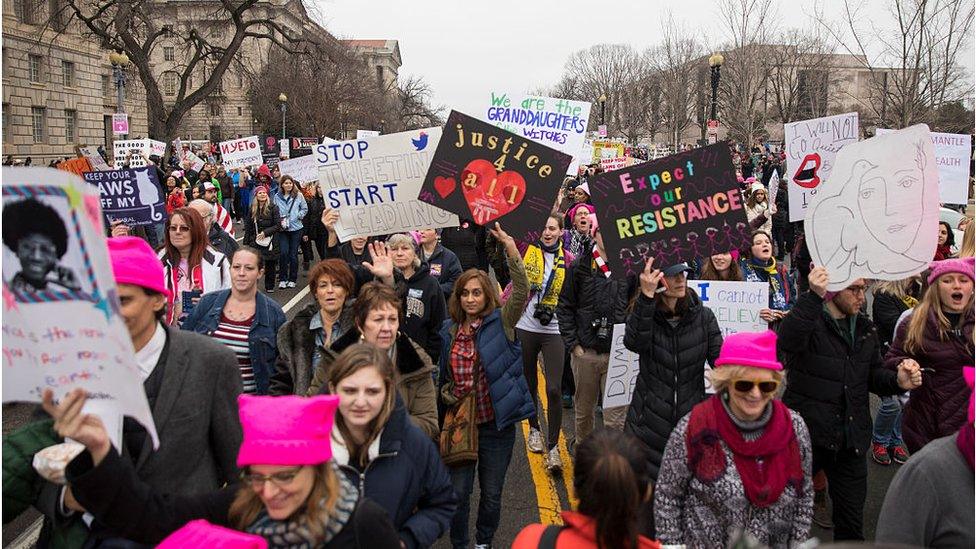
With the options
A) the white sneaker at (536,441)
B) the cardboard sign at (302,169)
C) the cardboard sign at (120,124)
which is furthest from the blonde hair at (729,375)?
the cardboard sign at (120,124)

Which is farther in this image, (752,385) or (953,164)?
(953,164)

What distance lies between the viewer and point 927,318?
4293 mm

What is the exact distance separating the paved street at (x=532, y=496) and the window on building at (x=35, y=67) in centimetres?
4074

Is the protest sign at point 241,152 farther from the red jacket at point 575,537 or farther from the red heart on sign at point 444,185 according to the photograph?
the red jacket at point 575,537

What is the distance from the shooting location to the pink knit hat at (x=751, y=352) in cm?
312

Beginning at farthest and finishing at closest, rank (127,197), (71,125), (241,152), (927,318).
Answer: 1. (71,125)
2. (241,152)
3. (127,197)
4. (927,318)

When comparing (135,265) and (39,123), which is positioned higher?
(39,123)

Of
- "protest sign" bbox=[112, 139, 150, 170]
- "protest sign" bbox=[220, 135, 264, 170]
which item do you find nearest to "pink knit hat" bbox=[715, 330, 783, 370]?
"protest sign" bbox=[220, 135, 264, 170]

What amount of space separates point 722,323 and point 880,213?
59.0 inches

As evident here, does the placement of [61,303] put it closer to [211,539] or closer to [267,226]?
[211,539]

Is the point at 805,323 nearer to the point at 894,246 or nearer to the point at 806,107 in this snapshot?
the point at 894,246

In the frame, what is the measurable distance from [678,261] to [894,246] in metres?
1.08

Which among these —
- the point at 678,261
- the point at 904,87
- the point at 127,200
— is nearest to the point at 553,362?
the point at 678,261

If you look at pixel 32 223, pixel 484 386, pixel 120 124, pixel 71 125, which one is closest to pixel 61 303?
pixel 32 223
